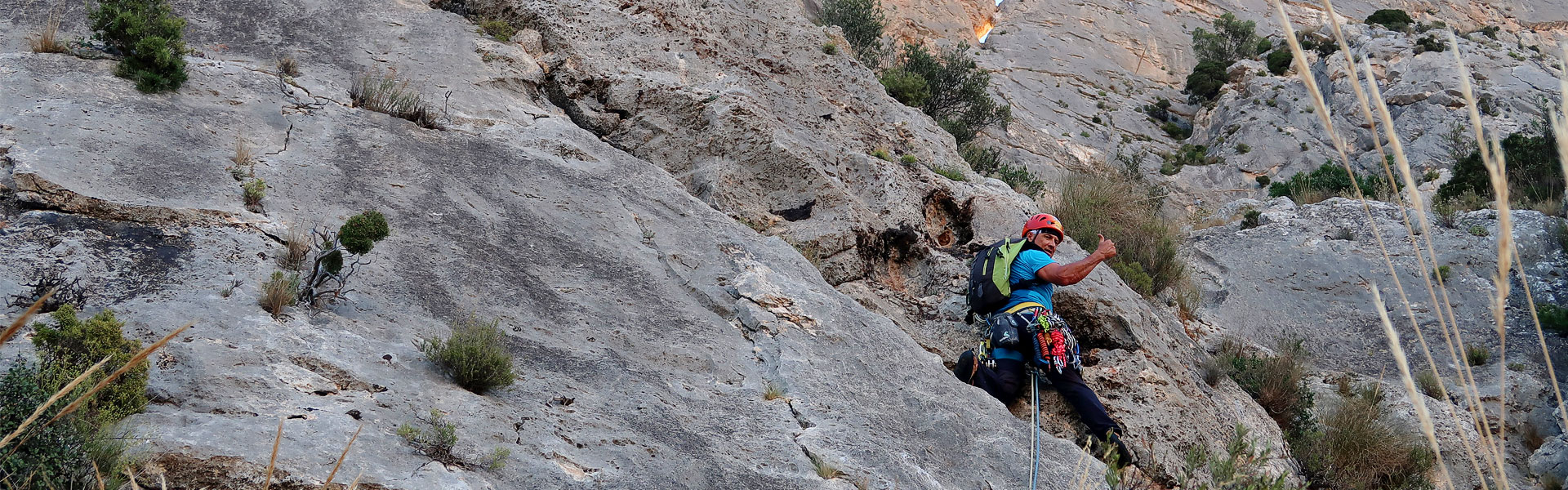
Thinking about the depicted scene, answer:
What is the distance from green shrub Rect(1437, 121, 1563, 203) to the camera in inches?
555

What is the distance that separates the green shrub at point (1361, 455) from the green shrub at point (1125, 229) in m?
2.11

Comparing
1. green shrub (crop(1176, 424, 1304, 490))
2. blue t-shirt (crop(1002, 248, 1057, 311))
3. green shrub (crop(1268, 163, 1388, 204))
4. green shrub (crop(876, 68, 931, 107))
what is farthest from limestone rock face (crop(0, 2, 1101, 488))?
green shrub (crop(1268, 163, 1388, 204))

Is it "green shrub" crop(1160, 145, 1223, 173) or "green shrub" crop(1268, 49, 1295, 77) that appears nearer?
"green shrub" crop(1160, 145, 1223, 173)

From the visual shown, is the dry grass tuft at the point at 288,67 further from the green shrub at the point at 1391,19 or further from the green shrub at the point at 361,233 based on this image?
the green shrub at the point at 1391,19

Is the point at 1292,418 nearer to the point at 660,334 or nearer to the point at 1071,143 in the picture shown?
the point at 660,334

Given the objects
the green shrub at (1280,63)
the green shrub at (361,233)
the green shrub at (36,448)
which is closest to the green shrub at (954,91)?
the green shrub at (361,233)

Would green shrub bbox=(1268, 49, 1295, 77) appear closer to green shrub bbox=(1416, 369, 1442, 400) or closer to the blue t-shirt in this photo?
green shrub bbox=(1416, 369, 1442, 400)

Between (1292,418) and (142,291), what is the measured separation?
8331 millimetres

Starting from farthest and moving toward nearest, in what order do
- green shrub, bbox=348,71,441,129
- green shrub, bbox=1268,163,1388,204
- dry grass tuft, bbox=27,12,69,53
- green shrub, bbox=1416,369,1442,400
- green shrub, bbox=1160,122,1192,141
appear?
green shrub, bbox=1160,122,1192,141 → green shrub, bbox=1268,163,1388,204 → green shrub, bbox=1416,369,1442,400 → green shrub, bbox=348,71,441,129 → dry grass tuft, bbox=27,12,69,53

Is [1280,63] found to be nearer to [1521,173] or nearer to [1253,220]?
[1521,173]

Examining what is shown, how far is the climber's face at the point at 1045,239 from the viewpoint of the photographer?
6.59 meters

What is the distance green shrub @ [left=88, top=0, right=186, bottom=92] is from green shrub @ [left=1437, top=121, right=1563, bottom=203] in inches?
658

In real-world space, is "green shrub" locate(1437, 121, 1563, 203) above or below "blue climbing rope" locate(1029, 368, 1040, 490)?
below

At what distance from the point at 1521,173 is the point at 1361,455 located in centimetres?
1086
